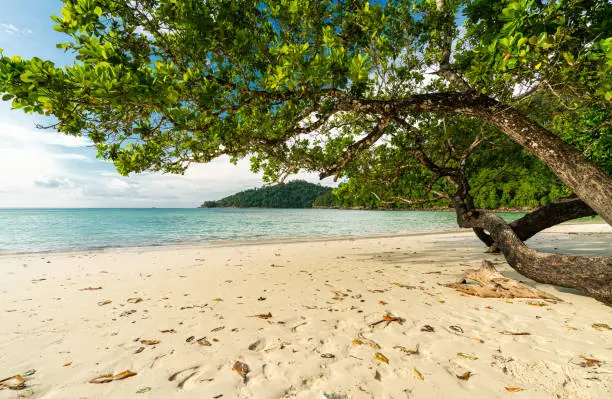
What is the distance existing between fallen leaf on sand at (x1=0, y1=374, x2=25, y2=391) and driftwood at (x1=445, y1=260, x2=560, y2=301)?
6247mm

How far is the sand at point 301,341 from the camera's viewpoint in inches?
87.6

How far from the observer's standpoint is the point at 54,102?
2980 mm

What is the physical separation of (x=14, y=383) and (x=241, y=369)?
81.7 inches

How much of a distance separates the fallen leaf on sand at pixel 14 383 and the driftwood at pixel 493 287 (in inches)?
246

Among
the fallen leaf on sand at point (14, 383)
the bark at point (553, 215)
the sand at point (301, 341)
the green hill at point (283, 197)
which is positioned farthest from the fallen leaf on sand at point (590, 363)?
the green hill at point (283, 197)

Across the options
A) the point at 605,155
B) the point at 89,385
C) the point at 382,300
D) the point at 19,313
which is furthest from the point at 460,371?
the point at 605,155

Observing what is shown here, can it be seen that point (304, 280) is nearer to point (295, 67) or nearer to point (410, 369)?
point (410, 369)

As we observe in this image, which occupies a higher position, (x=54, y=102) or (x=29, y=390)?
(x=54, y=102)

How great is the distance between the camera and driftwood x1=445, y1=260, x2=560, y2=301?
4445mm

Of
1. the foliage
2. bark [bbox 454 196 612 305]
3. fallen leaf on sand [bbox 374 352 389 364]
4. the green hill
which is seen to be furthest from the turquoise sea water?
the green hill

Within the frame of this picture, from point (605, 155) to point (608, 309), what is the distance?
7.02 m

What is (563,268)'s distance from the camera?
4.26 meters

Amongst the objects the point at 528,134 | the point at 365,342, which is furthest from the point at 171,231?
the point at 528,134

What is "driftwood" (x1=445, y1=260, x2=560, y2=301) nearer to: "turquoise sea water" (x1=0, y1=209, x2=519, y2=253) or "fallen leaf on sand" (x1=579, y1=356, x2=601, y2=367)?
"fallen leaf on sand" (x1=579, y1=356, x2=601, y2=367)
